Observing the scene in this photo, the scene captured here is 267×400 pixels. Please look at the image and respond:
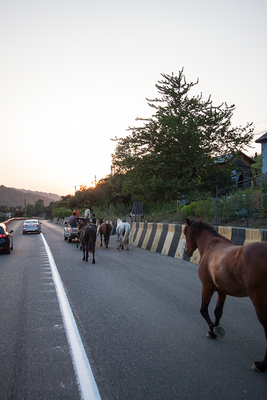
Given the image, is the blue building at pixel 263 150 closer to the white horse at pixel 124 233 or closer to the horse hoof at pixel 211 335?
the white horse at pixel 124 233

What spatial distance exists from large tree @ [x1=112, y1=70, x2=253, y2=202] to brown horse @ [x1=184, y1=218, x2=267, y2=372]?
18.5 m

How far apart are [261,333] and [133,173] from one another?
74.0 ft

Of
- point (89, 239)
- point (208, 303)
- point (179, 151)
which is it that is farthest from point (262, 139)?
point (208, 303)

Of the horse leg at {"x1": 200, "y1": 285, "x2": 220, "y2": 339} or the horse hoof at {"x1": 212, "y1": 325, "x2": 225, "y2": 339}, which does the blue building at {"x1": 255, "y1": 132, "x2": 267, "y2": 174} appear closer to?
the horse leg at {"x1": 200, "y1": 285, "x2": 220, "y2": 339}

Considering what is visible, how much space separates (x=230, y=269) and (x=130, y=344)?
5.05 feet

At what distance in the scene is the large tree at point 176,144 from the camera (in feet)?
77.7

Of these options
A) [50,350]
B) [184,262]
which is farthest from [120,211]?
[50,350]

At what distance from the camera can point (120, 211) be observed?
55500mm

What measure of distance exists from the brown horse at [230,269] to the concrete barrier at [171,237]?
13.2 feet

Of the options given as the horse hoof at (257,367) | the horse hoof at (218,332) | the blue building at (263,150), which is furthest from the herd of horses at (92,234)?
the blue building at (263,150)

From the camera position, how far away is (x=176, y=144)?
79.8 ft

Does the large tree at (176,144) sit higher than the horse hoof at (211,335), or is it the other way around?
the large tree at (176,144)

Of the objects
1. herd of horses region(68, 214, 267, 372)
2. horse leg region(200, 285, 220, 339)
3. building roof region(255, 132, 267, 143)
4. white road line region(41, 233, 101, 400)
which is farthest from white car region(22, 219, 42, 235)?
horse leg region(200, 285, 220, 339)

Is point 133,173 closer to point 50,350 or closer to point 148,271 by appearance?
point 148,271
